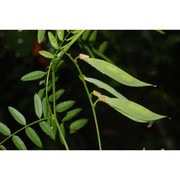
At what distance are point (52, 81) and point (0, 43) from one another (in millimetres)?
1013

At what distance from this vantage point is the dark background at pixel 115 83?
1.54 meters

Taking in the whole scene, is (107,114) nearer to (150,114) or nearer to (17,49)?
(17,49)

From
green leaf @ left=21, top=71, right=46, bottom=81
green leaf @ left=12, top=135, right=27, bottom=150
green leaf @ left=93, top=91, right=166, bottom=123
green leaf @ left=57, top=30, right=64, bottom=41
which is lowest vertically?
green leaf @ left=12, top=135, right=27, bottom=150

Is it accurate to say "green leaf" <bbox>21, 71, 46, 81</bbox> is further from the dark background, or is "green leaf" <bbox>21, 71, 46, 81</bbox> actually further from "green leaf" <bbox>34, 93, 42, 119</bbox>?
the dark background

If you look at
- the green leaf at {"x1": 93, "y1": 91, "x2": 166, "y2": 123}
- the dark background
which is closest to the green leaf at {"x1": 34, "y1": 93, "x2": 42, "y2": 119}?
the green leaf at {"x1": 93, "y1": 91, "x2": 166, "y2": 123}

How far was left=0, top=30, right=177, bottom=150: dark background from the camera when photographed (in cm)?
154

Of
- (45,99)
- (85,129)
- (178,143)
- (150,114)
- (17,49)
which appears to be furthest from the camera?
(178,143)

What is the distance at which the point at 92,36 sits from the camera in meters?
0.90

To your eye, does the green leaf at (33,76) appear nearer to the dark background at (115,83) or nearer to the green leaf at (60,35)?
the green leaf at (60,35)

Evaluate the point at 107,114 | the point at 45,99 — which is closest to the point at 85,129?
the point at 107,114

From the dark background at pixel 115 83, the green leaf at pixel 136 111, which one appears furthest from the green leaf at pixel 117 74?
the dark background at pixel 115 83

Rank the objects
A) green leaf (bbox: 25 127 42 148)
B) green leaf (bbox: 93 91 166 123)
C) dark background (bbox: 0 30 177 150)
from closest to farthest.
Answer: green leaf (bbox: 93 91 166 123) → green leaf (bbox: 25 127 42 148) → dark background (bbox: 0 30 177 150)

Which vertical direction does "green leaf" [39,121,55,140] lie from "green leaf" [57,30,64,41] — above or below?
below

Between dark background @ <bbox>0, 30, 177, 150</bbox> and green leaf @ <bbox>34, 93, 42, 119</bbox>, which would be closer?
green leaf @ <bbox>34, 93, 42, 119</bbox>
